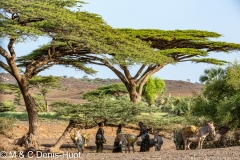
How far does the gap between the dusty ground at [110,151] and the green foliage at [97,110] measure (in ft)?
3.17

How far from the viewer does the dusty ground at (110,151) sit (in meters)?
11.7

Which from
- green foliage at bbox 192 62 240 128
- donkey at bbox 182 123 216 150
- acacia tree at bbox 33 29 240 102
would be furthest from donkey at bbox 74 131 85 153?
acacia tree at bbox 33 29 240 102

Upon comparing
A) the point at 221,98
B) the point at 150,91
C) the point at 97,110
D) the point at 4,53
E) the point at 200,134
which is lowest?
the point at 200,134

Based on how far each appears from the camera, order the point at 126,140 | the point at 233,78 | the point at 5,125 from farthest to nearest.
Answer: the point at 5,125 → the point at 233,78 → the point at 126,140

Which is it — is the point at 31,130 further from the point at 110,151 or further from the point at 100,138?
the point at 110,151

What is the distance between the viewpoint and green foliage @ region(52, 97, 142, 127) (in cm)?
1387

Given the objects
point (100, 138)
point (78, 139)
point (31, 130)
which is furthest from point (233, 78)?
point (31, 130)

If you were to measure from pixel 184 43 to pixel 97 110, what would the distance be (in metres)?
18.2

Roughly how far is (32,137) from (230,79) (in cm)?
665

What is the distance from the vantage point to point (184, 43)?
31.3m

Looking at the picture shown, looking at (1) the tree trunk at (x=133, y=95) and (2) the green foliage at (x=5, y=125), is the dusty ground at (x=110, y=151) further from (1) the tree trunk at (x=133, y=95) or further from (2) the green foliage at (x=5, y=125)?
(1) the tree trunk at (x=133, y=95)

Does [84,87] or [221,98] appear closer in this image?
[221,98]

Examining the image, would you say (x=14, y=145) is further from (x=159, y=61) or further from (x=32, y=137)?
(x=159, y=61)
